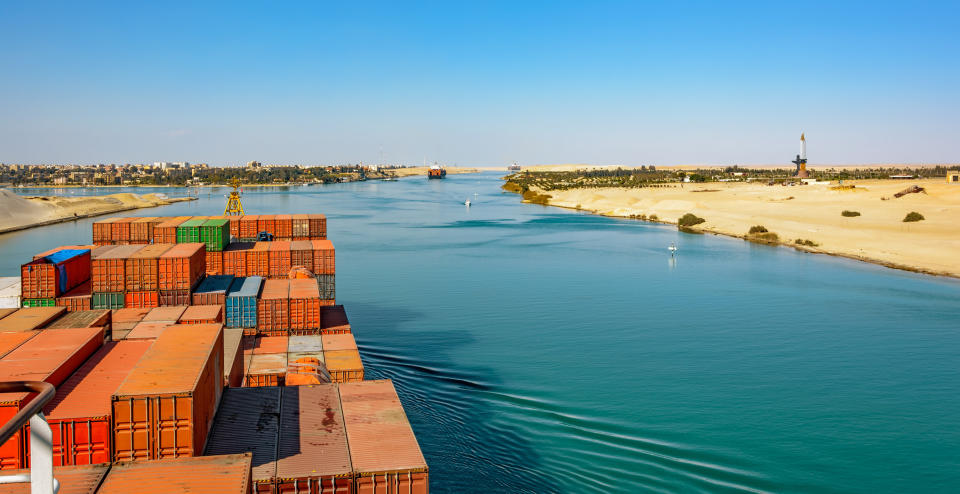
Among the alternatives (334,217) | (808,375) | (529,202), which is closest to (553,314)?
(808,375)

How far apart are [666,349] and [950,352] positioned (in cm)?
1247

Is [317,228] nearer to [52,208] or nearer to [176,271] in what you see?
[176,271]

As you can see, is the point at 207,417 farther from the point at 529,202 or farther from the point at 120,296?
the point at 529,202

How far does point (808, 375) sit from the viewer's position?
84.3ft

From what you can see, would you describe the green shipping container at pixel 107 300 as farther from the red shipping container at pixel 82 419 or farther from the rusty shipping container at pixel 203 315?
the red shipping container at pixel 82 419

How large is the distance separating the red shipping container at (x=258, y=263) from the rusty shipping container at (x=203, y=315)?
7.16m

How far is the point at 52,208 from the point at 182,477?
115 meters

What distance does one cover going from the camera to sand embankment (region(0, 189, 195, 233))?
88519 millimetres

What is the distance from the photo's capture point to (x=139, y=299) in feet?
80.9

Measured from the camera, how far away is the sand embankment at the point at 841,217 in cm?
5634

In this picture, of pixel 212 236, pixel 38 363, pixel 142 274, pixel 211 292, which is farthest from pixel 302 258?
pixel 38 363

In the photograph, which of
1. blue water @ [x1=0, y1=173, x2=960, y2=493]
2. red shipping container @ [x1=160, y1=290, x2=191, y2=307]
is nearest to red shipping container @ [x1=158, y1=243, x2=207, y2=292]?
red shipping container @ [x1=160, y1=290, x2=191, y2=307]

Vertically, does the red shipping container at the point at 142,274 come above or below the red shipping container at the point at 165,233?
→ below

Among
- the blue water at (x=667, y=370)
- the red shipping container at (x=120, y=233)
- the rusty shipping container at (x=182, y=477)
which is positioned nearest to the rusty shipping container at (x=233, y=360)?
the blue water at (x=667, y=370)
